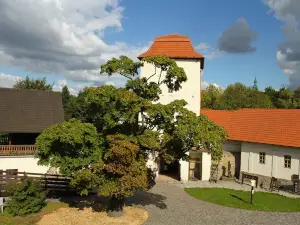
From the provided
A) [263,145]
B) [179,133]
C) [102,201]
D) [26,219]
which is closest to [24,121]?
[102,201]

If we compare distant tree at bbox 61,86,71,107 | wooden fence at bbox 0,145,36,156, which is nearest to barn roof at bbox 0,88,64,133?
wooden fence at bbox 0,145,36,156

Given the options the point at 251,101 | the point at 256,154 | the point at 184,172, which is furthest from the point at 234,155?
the point at 251,101

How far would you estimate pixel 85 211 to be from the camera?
16.7 meters

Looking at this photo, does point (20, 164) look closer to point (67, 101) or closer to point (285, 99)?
point (67, 101)

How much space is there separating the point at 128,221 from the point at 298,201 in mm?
12302

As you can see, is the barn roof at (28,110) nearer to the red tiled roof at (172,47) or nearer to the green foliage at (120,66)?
the red tiled roof at (172,47)

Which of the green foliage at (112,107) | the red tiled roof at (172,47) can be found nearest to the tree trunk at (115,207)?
the green foliage at (112,107)

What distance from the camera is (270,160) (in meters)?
26.0

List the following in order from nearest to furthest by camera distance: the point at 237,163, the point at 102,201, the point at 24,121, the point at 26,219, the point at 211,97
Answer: the point at 26,219 < the point at 102,201 < the point at 24,121 < the point at 237,163 < the point at 211,97

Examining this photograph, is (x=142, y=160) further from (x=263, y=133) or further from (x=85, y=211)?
(x=263, y=133)

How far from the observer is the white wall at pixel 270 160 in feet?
80.4

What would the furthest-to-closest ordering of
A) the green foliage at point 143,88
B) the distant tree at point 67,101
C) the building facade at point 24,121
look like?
1. the distant tree at point 67,101
2. the building facade at point 24,121
3. the green foliage at point 143,88

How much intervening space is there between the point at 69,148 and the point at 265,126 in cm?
1936

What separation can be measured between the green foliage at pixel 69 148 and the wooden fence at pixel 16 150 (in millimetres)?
8813
